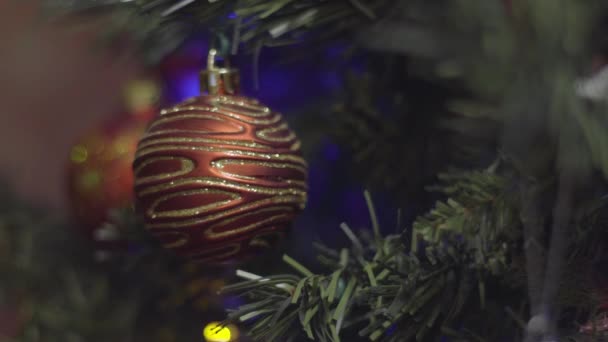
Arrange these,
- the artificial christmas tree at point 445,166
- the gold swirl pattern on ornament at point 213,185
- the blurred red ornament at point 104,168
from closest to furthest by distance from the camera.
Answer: the artificial christmas tree at point 445,166 → the gold swirl pattern on ornament at point 213,185 → the blurred red ornament at point 104,168

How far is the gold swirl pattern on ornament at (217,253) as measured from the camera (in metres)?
0.39

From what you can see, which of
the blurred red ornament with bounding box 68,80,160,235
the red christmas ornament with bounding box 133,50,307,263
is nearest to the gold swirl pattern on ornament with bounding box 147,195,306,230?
the red christmas ornament with bounding box 133,50,307,263

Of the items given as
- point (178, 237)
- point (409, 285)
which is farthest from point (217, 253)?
point (409, 285)

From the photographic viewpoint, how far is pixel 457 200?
344 millimetres

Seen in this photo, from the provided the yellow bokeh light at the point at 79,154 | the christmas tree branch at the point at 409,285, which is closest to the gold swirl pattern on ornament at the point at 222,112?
the christmas tree branch at the point at 409,285

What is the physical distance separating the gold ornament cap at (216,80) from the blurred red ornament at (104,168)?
0.52 ft

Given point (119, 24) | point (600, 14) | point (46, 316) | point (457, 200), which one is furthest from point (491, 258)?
point (46, 316)

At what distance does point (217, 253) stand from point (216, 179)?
0.05 meters

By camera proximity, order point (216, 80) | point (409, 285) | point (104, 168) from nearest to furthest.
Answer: point (409, 285)
point (216, 80)
point (104, 168)

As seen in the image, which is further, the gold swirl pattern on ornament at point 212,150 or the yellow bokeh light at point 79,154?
the yellow bokeh light at point 79,154

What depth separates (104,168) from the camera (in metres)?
0.57

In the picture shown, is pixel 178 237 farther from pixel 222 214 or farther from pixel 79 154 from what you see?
pixel 79 154

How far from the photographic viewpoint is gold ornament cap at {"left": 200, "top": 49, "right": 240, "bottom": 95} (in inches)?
Result: 17.0

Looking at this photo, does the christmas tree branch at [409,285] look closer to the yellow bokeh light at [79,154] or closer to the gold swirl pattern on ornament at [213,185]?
the gold swirl pattern on ornament at [213,185]
